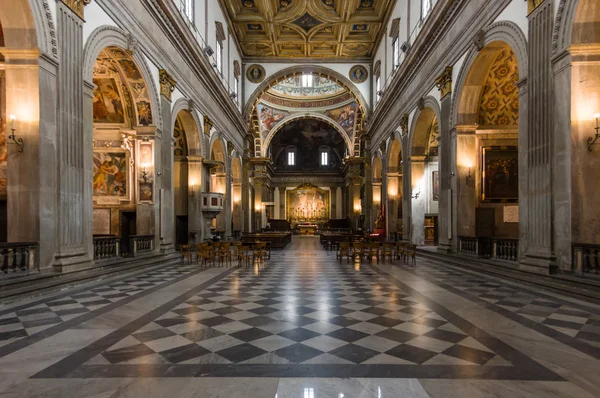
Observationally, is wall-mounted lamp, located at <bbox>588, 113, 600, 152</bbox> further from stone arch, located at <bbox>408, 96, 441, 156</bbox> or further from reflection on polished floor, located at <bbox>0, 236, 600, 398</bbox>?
stone arch, located at <bbox>408, 96, 441, 156</bbox>

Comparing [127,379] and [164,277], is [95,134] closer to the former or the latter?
[164,277]

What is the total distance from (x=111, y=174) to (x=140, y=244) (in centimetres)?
328

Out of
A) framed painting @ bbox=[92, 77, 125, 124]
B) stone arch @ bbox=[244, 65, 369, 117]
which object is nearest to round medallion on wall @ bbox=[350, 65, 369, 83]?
stone arch @ bbox=[244, 65, 369, 117]

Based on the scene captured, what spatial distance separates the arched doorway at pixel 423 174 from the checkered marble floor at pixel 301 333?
1093 centimetres

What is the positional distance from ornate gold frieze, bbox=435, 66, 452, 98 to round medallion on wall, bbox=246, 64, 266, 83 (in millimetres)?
17500

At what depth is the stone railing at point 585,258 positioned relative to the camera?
664cm

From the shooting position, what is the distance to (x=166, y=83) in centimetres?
1317

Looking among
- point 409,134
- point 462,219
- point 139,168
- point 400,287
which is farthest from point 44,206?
point 409,134

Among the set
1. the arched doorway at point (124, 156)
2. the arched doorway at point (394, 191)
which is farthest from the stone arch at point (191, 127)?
the arched doorway at point (394, 191)

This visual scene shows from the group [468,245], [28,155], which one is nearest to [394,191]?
[468,245]

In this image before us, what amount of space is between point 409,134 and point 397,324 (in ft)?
46.1

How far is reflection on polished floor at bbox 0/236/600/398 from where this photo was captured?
3.13 meters

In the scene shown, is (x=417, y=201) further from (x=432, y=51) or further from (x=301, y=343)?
(x=301, y=343)

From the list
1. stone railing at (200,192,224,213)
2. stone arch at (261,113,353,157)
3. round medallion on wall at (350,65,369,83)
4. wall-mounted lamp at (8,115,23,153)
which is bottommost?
stone railing at (200,192,224,213)
